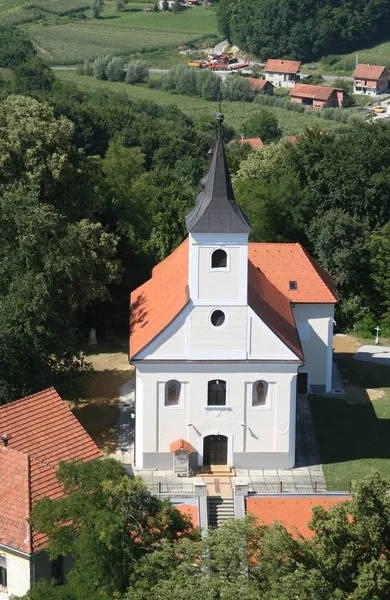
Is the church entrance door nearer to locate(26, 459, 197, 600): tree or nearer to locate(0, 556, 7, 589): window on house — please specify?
locate(26, 459, 197, 600): tree

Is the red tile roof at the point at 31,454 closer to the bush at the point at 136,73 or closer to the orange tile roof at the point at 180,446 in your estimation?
the orange tile roof at the point at 180,446

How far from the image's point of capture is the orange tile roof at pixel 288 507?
35688 millimetres

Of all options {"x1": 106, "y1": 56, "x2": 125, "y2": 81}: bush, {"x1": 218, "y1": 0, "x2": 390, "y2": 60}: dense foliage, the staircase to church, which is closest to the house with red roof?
the staircase to church

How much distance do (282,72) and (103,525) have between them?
457ft

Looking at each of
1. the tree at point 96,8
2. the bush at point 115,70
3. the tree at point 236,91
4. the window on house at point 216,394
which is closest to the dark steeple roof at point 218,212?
the window on house at point 216,394

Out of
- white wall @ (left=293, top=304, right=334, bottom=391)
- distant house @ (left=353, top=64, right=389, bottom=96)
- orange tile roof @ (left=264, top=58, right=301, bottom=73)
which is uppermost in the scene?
orange tile roof @ (left=264, top=58, right=301, bottom=73)

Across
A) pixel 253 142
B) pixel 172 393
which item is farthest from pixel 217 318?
pixel 253 142

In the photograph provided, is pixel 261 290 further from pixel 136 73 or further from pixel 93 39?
pixel 93 39

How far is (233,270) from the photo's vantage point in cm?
4059

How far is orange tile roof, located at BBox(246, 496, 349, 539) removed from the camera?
35.7 meters

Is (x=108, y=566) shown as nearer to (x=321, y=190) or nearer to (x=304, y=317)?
(x=304, y=317)

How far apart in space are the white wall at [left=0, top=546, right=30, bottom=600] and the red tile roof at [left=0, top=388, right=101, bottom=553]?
495mm

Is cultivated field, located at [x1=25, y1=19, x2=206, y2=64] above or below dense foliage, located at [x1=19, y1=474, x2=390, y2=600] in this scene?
above

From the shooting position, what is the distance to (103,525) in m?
29.6
